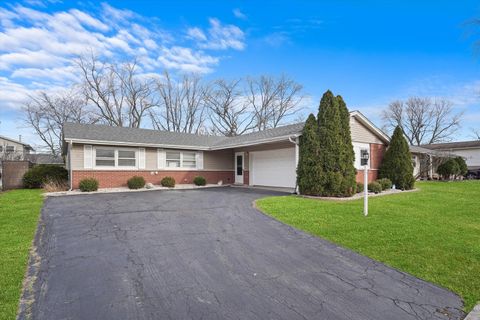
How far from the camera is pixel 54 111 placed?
34.2m

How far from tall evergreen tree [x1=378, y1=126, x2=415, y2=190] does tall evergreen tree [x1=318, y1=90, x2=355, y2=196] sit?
492 centimetres

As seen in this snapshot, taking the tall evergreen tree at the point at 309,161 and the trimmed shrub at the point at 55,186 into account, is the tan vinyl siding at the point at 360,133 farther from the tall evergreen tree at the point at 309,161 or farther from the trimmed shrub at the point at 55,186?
the trimmed shrub at the point at 55,186

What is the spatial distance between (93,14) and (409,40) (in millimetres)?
16334

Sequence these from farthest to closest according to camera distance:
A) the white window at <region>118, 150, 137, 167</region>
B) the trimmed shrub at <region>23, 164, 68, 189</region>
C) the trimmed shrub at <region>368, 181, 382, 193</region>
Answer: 1. the trimmed shrub at <region>23, 164, 68, 189</region>
2. the white window at <region>118, 150, 137, 167</region>
3. the trimmed shrub at <region>368, 181, 382, 193</region>

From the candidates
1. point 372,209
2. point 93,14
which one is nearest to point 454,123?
point 372,209

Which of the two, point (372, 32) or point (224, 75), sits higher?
point (224, 75)

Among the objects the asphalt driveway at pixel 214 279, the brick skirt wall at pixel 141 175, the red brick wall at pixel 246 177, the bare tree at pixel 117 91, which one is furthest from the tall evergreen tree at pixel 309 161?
the bare tree at pixel 117 91

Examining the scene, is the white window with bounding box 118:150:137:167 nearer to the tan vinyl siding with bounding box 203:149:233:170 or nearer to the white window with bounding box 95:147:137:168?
the white window with bounding box 95:147:137:168

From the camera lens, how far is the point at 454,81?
22.2m

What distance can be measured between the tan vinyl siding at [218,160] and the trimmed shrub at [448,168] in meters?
17.9

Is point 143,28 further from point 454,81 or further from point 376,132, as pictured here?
point 454,81

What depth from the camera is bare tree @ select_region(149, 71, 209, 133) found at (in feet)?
122

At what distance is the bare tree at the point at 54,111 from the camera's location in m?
33.3

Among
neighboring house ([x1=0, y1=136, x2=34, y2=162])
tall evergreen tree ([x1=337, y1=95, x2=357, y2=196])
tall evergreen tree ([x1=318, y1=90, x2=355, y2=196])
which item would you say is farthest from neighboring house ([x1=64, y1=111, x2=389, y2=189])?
neighboring house ([x1=0, y1=136, x2=34, y2=162])
